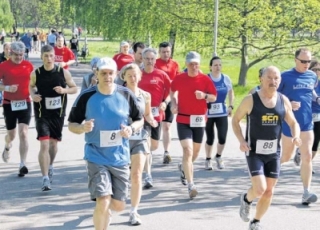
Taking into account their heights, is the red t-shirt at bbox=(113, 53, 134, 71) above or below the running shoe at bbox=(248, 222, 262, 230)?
above

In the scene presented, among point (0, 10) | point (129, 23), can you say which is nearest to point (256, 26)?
point (129, 23)

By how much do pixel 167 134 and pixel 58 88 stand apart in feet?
9.50

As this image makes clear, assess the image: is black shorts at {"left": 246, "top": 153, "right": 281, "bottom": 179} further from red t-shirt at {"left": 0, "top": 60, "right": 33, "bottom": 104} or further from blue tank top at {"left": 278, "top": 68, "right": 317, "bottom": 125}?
red t-shirt at {"left": 0, "top": 60, "right": 33, "bottom": 104}

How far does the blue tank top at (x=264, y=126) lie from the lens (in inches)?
281

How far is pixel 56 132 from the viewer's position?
9523 mm

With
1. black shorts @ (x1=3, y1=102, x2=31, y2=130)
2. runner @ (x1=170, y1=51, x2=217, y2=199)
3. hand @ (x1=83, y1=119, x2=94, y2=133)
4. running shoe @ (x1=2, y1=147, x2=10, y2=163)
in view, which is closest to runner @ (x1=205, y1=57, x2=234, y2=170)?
runner @ (x1=170, y1=51, x2=217, y2=199)

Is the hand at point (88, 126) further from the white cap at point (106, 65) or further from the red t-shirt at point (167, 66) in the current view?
the red t-shirt at point (167, 66)

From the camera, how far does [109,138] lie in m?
6.29

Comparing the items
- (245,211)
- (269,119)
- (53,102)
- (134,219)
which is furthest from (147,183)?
(269,119)

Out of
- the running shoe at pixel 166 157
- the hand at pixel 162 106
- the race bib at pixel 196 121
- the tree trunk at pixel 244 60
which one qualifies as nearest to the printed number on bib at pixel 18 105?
the hand at pixel 162 106

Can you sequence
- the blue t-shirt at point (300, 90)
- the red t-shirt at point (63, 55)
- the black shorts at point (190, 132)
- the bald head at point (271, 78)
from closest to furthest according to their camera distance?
1. the bald head at point (271, 78)
2. the blue t-shirt at point (300, 90)
3. the black shorts at point (190, 132)
4. the red t-shirt at point (63, 55)

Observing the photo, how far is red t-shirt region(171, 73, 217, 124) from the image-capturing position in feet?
30.1

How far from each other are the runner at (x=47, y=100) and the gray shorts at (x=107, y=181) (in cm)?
307

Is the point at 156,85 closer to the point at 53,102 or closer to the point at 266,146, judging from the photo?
the point at 53,102
